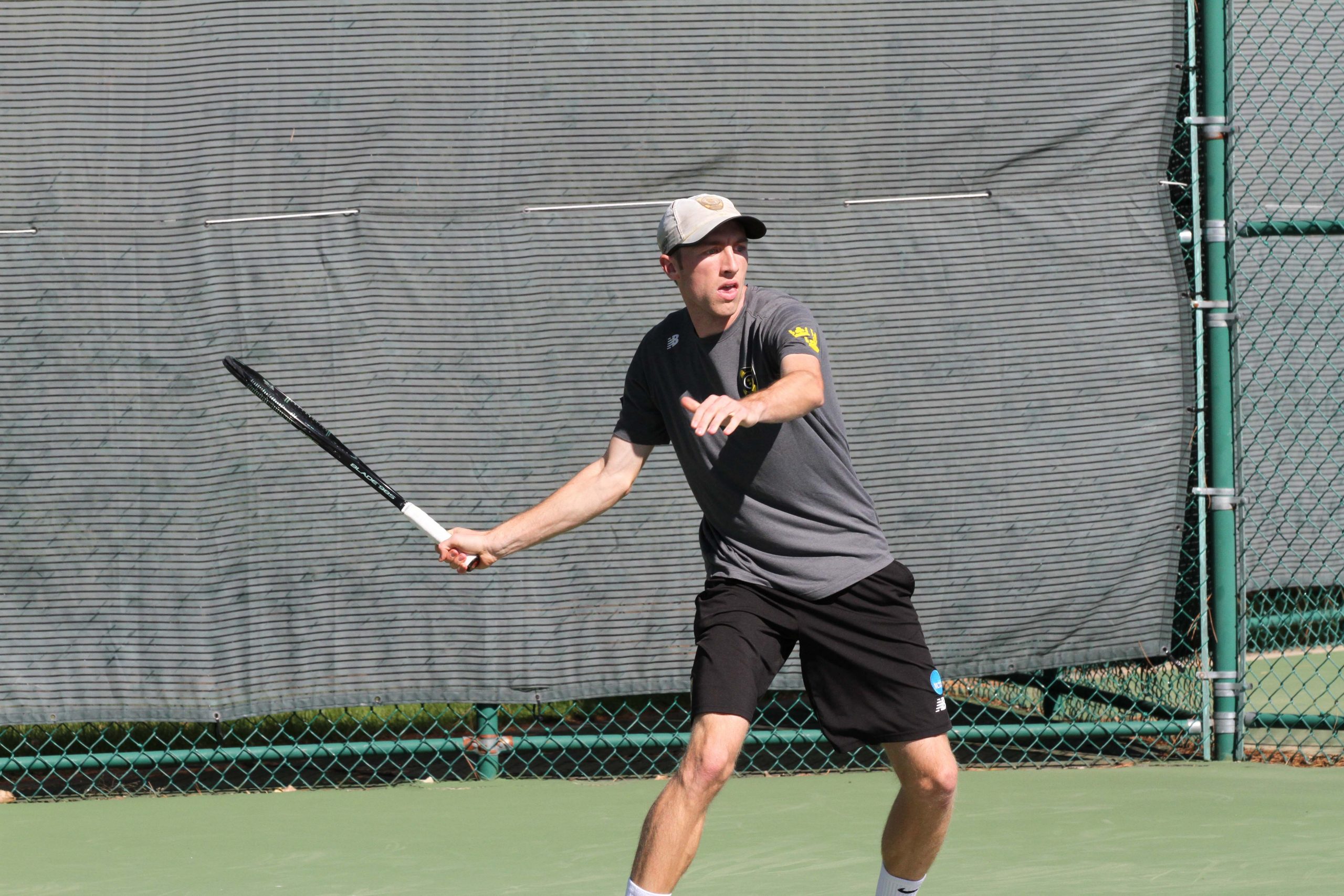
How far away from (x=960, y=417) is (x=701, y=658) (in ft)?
7.22

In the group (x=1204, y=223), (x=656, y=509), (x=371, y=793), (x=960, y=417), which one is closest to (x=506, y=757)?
(x=371, y=793)

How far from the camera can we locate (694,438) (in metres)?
3.16

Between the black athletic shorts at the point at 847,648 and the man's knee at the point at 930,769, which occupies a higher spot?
the black athletic shorts at the point at 847,648

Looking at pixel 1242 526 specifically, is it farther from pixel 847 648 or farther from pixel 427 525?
pixel 427 525

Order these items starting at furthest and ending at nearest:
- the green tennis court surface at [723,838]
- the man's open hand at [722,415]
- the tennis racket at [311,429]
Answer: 1. the green tennis court surface at [723,838]
2. the tennis racket at [311,429]
3. the man's open hand at [722,415]

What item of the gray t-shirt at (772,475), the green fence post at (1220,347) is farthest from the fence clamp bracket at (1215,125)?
the gray t-shirt at (772,475)

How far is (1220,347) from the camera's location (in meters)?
5.00

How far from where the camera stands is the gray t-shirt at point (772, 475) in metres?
3.09

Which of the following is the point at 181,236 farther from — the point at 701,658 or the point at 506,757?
the point at 701,658

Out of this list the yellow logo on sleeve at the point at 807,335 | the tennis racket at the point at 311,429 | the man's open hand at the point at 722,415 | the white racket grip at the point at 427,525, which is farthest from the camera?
the tennis racket at the point at 311,429

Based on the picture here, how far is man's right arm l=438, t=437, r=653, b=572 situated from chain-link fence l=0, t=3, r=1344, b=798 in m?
1.85

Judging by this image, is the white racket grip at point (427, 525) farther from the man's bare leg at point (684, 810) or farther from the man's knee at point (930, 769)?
the man's knee at point (930, 769)

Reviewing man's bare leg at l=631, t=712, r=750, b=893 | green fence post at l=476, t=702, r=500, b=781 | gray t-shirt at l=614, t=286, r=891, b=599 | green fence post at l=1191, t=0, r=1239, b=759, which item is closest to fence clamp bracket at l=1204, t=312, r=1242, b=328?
green fence post at l=1191, t=0, r=1239, b=759

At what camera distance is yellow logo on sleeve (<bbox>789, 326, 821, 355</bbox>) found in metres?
3.00
